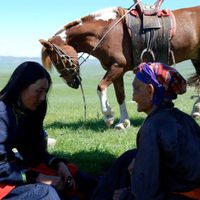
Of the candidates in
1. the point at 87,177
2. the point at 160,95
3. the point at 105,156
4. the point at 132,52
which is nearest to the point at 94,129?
the point at 132,52

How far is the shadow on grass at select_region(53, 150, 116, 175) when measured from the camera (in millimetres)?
5266

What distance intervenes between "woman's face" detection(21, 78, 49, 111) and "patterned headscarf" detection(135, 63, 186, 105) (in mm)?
952

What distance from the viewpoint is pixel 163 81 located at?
3.08 metres

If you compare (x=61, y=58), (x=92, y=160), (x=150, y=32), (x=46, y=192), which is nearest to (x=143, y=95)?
(x=46, y=192)

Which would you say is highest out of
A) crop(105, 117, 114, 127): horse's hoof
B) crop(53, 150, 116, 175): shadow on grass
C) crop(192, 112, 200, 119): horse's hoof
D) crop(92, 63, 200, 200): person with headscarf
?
crop(92, 63, 200, 200): person with headscarf

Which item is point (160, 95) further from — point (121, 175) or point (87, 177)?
point (87, 177)

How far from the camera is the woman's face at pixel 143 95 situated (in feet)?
10.3

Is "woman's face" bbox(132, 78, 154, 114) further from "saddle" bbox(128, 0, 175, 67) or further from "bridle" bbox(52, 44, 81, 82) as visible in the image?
"bridle" bbox(52, 44, 81, 82)

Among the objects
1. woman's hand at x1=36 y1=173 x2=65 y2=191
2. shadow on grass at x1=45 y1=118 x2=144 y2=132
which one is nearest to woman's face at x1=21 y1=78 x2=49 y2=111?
woman's hand at x1=36 y1=173 x2=65 y2=191

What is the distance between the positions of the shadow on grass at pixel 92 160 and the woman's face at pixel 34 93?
164cm

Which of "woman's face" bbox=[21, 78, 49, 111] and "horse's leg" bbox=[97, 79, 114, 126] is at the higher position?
"woman's face" bbox=[21, 78, 49, 111]

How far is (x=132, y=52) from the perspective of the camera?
27.7 ft

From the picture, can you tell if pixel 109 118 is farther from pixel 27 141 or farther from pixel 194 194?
pixel 194 194

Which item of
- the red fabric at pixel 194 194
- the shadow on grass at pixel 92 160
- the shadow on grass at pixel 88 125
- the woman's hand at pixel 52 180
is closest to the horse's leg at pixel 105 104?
the shadow on grass at pixel 88 125
